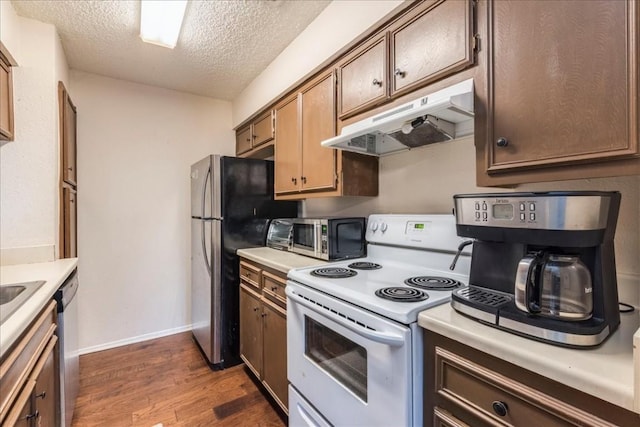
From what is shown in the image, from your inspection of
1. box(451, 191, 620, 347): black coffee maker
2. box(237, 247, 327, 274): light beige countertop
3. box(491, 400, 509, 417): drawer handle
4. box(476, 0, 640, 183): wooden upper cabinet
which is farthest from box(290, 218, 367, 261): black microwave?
box(491, 400, 509, 417): drawer handle

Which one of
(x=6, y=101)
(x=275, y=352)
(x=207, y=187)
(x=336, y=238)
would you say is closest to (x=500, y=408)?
(x=336, y=238)

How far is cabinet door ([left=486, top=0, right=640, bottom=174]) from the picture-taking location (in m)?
0.76

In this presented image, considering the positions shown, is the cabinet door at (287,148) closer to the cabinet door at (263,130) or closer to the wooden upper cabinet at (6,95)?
the cabinet door at (263,130)

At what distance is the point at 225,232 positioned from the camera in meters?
2.32

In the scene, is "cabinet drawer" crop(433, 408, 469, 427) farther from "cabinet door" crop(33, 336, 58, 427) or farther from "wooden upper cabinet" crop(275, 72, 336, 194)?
"cabinet door" crop(33, 336, 58, 427)

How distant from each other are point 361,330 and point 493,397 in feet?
1.35

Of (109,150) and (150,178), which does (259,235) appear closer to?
(150,178)

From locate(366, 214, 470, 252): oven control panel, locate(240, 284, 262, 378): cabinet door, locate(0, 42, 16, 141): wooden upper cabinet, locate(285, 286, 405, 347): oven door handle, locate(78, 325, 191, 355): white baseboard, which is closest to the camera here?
locate(285, 286, 405, 347): oven door handle

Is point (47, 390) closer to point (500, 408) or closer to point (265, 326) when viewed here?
point (265, 326)

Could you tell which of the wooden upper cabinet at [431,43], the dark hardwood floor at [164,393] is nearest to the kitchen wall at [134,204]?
the dark hardwood floor at [164,393]

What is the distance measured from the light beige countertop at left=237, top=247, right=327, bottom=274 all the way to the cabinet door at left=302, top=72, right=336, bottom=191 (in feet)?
1.53

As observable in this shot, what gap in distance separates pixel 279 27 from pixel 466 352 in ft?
7.06

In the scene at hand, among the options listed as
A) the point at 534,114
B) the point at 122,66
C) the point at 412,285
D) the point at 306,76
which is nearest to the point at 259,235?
the point at 306,76

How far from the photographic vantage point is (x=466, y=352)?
81cm
